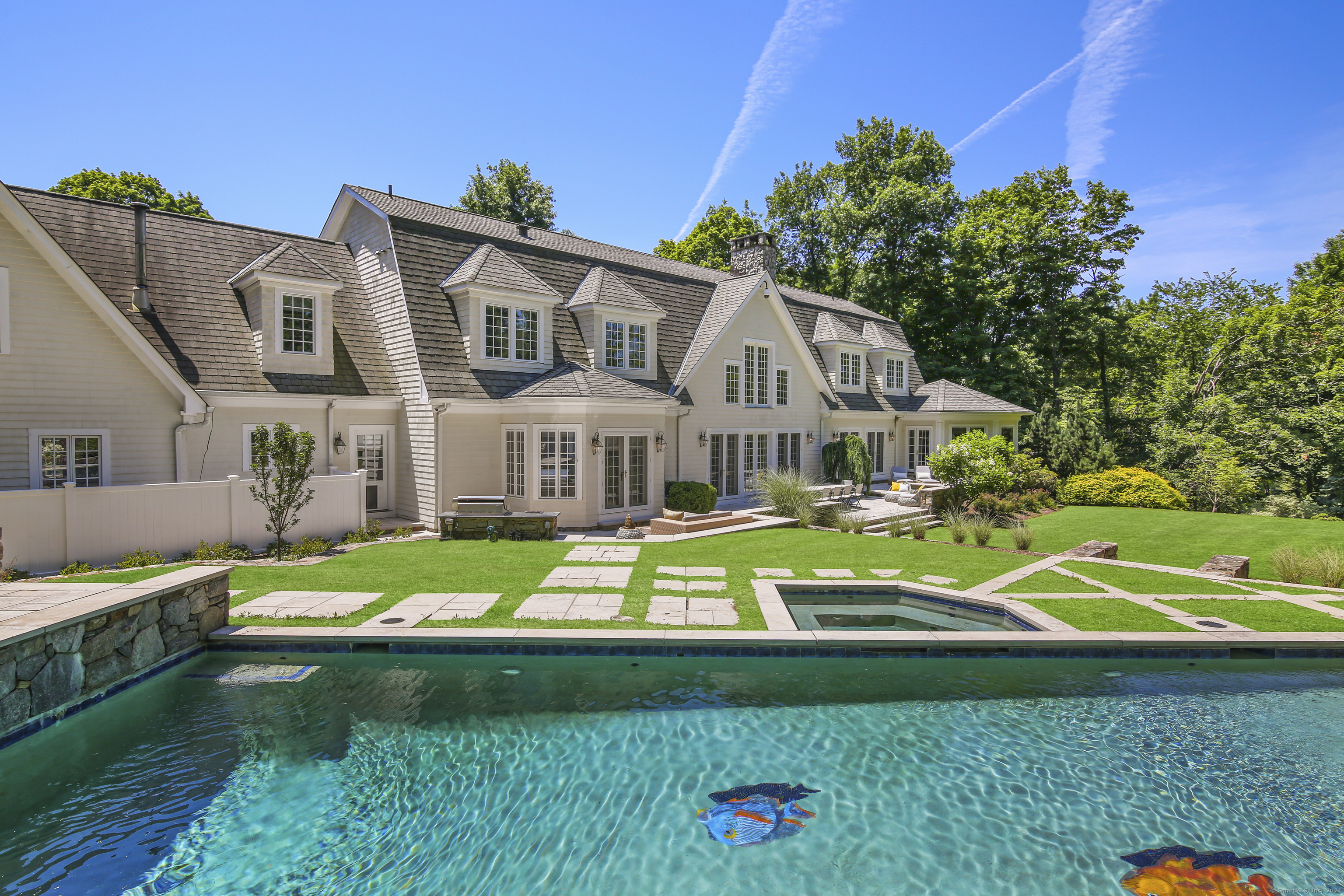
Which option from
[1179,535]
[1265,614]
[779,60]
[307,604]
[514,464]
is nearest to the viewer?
[307,604]

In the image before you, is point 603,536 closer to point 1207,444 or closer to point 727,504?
point 727,504

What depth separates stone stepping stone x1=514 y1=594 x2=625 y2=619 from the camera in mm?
9062

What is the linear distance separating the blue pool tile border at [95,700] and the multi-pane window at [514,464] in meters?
9.18

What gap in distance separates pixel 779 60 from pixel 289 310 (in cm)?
1738

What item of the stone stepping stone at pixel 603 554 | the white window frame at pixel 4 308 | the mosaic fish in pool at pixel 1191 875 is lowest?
the mosaic fish in pool at pixel 1191 875

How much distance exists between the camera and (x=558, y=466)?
16859 mm

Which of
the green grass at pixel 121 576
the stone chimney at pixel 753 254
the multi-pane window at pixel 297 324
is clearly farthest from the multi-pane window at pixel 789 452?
the green grass at pixel 121 576

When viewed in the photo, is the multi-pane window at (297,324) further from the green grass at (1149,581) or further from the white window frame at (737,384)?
the green grass at (1149,581)

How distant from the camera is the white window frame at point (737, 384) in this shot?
860 inches

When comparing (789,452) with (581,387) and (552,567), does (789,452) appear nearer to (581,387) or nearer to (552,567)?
(581,387)

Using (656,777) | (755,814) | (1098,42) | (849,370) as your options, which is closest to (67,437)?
(656,777)

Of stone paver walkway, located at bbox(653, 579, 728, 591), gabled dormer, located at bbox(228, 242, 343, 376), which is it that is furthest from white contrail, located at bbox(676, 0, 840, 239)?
gabled dormer, located at bbox(228, 242, 343, 376)

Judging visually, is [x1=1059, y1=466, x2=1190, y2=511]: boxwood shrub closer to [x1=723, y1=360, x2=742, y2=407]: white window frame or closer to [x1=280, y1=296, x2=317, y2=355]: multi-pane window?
[x1=723, y1=360, x2=742, y2=407]: white window frame

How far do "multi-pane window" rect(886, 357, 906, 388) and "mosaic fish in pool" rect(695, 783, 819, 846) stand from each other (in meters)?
26.6
